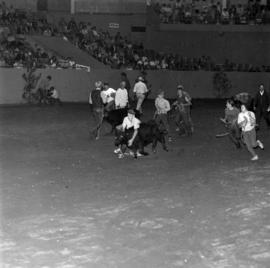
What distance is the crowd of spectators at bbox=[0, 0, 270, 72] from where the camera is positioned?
34.7 meters

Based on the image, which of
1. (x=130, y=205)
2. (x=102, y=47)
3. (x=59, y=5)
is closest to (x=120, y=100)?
(x=130, y=205)

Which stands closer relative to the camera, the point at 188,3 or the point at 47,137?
the point at 47,137

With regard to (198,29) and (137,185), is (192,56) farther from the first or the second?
(137,185)

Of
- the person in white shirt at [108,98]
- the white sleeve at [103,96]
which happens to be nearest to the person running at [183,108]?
the person in white shirt at [108,98]

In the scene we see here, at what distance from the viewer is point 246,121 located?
1592cm

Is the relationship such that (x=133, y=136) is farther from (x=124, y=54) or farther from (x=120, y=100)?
(x=124, y=54)

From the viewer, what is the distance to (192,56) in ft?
131

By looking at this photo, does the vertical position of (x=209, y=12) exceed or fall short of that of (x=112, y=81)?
it exceeds it

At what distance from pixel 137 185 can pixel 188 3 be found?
2975 cm

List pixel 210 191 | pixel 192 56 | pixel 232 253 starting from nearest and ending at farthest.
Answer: pixel 232 253
pixel 210 191
pixel 192 56

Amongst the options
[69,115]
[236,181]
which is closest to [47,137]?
[69,115]

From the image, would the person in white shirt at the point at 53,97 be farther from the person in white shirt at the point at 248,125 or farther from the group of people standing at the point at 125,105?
the person in white shirt at the point at 248,125

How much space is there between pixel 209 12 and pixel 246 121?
2553 centimetres

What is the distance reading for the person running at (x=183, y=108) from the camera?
65.0 ft
